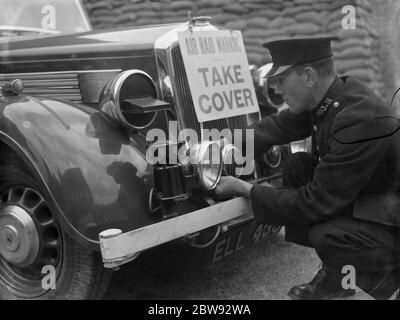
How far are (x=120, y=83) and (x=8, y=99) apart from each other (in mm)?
544

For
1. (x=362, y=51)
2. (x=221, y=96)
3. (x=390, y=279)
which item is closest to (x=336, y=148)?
(x=390, y=279)

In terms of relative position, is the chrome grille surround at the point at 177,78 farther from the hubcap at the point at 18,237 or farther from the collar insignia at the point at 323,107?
the hubcap at the point at 18,237

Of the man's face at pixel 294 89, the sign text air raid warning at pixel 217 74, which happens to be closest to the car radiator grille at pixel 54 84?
the sign text air raid warning at pixel 217 74

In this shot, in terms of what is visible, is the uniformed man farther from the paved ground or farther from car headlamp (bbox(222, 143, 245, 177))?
the paved ground

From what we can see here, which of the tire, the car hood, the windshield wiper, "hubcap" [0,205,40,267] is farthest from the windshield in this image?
"hubcap" [0,205,40,267]

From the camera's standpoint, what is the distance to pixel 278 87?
2387 millimetres

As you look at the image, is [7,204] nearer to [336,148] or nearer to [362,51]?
[336,148]

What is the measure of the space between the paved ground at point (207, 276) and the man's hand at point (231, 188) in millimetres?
320

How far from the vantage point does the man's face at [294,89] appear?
7.54ft

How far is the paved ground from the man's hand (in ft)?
1.05

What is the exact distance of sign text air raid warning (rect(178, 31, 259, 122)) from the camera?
8.43 feet

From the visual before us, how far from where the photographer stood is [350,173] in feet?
6.77

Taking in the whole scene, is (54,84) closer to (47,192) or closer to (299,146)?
(47,192)

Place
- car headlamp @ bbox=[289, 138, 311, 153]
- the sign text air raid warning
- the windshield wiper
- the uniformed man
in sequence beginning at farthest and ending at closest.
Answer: the windshield wiper
car headlamp @ bbox=[289, 138, 311, 153]
the sign text air raid warning
the uniformed man
